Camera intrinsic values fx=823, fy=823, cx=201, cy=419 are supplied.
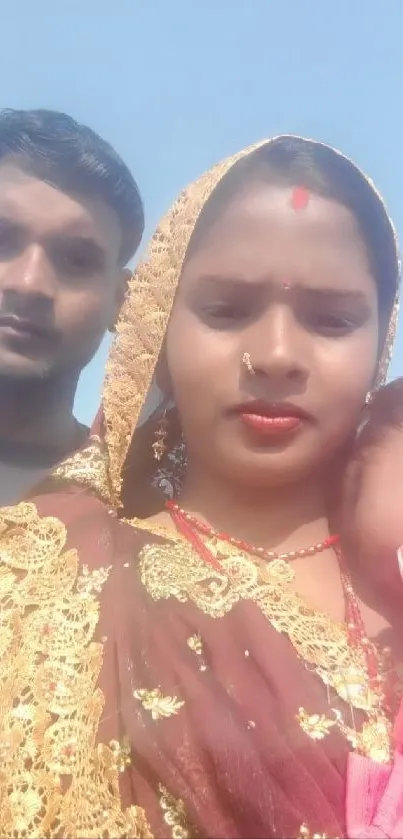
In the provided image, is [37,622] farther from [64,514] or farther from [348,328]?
[348,328]

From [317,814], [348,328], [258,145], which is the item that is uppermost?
[258,145]

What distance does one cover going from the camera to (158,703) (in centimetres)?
101

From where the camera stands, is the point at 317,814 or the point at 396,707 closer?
the point at 317,814

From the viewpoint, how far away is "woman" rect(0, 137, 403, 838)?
0.97 metres

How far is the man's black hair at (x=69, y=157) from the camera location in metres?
2.08

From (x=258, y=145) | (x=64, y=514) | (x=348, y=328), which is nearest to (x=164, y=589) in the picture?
(x=64, y=514)

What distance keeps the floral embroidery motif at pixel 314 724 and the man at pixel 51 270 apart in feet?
3.36

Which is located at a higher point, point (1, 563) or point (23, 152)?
point (23, 152)

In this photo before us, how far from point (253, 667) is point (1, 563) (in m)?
0.47

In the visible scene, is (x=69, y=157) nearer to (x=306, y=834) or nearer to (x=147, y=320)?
(x=147, y=320)

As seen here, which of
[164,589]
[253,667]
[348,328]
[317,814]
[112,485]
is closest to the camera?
[317,814]

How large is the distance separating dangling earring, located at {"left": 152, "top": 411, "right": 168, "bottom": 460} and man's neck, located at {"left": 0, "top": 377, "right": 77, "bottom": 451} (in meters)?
0.45

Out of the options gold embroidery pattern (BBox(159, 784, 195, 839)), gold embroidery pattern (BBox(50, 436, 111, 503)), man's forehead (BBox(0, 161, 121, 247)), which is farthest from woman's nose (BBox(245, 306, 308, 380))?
man's forehead (BBox(0, 161, 121, 247))

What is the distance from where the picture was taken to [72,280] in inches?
78.7
